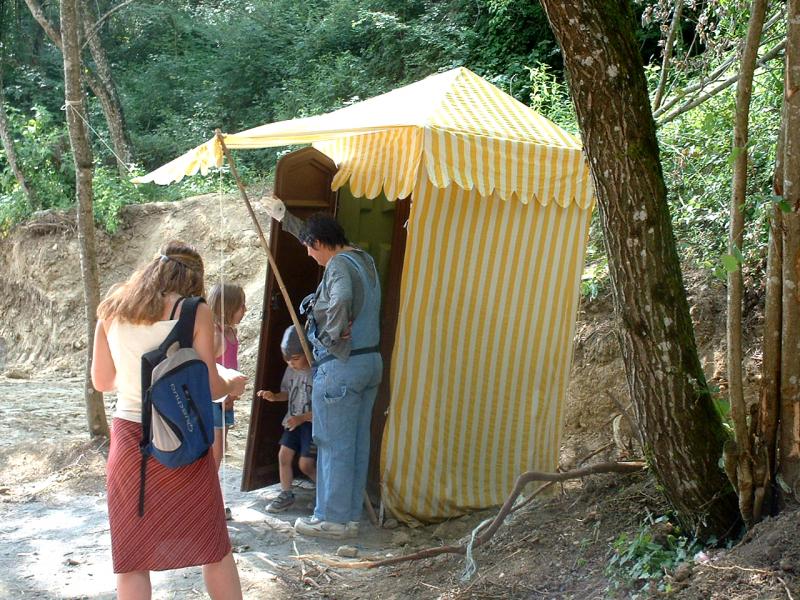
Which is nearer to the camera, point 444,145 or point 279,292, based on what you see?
point 444,145

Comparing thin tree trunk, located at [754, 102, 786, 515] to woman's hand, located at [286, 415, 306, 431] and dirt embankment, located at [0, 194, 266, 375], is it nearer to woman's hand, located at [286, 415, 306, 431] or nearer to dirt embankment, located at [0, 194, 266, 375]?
woman's hand, located at [286, 415, 306, 431]

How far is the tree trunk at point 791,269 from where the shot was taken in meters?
3.14

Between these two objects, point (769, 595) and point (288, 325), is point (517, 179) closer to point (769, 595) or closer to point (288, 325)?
point (288, 325)

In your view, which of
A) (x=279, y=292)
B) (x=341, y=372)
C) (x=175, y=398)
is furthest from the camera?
(x=279, y=292)

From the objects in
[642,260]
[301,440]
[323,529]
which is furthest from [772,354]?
[301,440]

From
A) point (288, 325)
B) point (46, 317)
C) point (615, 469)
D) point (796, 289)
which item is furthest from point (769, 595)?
point (46, 317)

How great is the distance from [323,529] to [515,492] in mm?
1462

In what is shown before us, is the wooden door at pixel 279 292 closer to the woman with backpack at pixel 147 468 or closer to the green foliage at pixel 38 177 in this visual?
the woman with backpack at pixel 147 468

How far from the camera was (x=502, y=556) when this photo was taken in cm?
415

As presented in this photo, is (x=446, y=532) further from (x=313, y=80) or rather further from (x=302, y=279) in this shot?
(x=313, y=80)

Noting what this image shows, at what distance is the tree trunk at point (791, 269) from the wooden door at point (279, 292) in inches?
124

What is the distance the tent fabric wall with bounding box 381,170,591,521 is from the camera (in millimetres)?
5234

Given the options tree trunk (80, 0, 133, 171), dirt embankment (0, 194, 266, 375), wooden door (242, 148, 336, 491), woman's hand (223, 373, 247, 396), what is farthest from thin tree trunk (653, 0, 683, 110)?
tree trunk (80, 0, 133, 171)

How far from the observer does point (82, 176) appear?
6.70 metres
